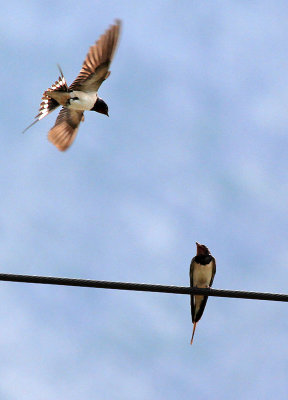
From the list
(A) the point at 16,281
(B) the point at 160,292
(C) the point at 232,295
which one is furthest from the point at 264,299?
(A) the point at 16,281

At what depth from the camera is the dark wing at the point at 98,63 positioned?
8.04 meters

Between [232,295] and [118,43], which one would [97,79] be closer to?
[118,43]

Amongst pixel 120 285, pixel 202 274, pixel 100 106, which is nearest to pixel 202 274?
pixel 202 274

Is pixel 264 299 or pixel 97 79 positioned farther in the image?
pixel 97 79

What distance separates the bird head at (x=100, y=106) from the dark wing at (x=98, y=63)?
0.44 m

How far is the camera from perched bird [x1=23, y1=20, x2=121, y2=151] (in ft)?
27.4

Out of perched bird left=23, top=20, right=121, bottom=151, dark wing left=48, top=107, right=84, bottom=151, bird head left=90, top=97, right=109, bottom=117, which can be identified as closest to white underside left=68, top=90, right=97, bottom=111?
perched bird left=23, top=20, right=121, bottom=151

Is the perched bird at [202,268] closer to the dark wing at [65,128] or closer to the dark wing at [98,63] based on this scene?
the dark wing at [65,128]

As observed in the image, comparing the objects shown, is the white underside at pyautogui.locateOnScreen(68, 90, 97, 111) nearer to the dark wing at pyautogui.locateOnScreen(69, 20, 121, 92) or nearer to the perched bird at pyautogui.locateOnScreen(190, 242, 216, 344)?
the dark wing at pyautogui.locateOnScreen(69, 20, 121, 92)

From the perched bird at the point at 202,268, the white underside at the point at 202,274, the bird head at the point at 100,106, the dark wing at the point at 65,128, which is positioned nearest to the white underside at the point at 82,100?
the bird head at the point at 100,106

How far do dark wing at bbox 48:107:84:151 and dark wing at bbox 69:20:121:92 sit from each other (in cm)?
77

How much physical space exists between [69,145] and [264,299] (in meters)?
5.37

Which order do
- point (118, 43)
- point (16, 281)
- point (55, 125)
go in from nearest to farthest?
1. point (16, 281)
2. point (118, 43)
3. point (55, 125)

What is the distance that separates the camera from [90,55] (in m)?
8.58
